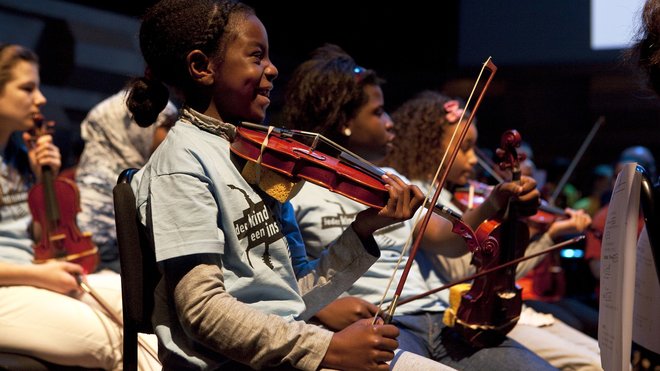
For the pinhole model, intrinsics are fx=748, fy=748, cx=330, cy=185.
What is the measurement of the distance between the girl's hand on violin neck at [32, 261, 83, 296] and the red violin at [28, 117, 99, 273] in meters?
0.24

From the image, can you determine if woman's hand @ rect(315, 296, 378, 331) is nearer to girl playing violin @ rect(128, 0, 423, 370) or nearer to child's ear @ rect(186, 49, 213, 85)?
girl playing violin @ rect(128, 0, 423, 370)

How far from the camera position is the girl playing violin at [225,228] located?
→ 114 cm

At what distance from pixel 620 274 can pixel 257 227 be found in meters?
0.60

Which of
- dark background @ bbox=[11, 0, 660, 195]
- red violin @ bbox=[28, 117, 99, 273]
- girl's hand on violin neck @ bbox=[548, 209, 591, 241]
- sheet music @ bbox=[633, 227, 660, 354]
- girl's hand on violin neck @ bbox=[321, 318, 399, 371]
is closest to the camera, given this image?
girl's hand on violin neck @ bbox=[321, 318, 399, 371]

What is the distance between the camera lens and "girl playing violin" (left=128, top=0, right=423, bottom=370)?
114 centimetres

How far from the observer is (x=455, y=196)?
96.3 inches

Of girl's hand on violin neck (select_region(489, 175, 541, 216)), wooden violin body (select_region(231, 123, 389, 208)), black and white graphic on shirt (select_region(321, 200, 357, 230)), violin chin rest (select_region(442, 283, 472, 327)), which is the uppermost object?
wooden violin body (select_region(231, 123, 389, 208))

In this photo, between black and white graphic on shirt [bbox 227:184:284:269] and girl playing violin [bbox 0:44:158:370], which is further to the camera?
girl playing violin [bbox 0:44:158:370]

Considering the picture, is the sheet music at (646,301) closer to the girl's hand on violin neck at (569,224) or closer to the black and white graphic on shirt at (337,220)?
the black and white graphic on shirt at (337,220)

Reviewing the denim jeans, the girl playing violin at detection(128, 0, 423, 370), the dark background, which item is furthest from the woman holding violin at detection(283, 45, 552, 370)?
the dark background

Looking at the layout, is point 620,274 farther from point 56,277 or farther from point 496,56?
point 496,56

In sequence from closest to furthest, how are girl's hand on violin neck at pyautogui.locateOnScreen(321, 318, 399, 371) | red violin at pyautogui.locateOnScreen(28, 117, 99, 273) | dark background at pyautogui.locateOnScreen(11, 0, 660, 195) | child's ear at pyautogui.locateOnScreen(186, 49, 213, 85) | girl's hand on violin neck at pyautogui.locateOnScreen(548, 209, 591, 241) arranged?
girl's hand on violin neck at pyautogui.locateOnScreen(321, 318, 399, 371) → child's ear at pyautogui.locateOnScreen(186, 49, 213, 85) → red violin at pyautogui.locateOnScreen(28, 117, 99, 273) → girl's hand on violin neck at pyautogui.locateOnScreen(548, 209, 591, 241) → dark background at pyautogui.locateOnScreen(11, 0, 660, 195)

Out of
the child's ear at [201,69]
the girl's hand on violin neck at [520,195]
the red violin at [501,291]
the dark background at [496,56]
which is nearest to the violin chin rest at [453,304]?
the red violin at [501,291]

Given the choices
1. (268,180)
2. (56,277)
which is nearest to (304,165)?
(268,180)
